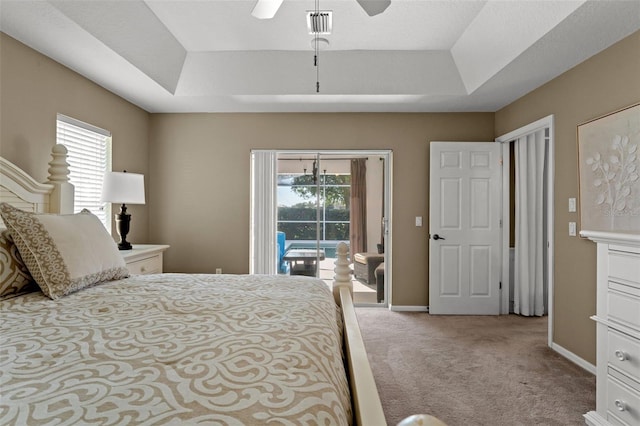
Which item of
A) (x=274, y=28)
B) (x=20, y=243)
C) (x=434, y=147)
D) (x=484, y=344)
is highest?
(x=274, y=28)

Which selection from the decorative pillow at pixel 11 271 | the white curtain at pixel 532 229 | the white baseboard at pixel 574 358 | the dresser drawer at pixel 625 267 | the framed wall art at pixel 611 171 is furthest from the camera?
the white curtain at pixel 532 229

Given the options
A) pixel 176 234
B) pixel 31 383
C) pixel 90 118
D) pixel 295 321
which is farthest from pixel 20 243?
pixel 176 234

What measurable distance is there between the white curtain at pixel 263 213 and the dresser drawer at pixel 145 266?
1194 mm

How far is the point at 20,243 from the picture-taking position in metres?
1.45

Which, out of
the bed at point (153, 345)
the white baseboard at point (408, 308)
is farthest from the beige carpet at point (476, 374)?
the bed at point (153, 345)

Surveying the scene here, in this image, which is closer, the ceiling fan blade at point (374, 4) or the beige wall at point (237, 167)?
the ceiling fan blade at point (374, 4)

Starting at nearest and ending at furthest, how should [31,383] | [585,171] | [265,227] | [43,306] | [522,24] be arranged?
[31,383]
[43,306]
[522,24]
[585,171]
[265,227]

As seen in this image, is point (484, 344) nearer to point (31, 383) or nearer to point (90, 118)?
point (31, 383)

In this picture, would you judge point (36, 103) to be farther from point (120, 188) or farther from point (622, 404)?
point (622, 404)

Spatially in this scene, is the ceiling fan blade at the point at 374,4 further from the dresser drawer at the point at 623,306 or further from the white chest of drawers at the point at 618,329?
the dresser drawer at the point at 623,306

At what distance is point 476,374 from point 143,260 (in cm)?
289

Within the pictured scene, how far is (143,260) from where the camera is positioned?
296cm

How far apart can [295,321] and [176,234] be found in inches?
135

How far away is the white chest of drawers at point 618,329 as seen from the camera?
1.57 meters
